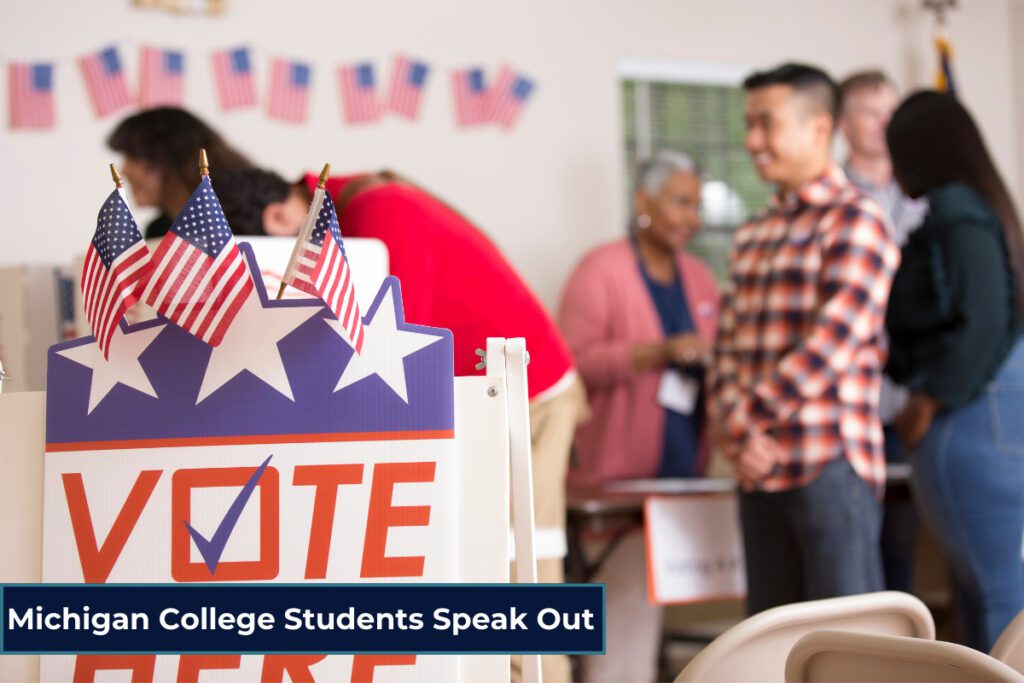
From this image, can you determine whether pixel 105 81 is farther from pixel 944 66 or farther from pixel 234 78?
pixel 944 66

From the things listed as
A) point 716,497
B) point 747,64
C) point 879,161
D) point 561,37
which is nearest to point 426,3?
point 561,37

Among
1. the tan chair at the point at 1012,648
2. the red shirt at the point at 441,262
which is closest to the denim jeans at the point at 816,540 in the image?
the red shirt at the point at 441,262

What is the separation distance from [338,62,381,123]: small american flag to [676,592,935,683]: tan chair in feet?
9.90

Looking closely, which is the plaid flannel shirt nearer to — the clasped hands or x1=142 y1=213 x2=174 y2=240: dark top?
the clasped hands

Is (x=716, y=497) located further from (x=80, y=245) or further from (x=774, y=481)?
(x=80, y=245)

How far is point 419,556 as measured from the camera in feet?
3.36

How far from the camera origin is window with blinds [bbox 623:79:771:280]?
4371 millimetres

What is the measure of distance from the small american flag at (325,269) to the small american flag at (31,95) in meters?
2.81

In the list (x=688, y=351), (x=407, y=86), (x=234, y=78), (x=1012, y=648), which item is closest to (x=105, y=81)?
(x=234, y=78)

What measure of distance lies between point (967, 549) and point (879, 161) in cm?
198

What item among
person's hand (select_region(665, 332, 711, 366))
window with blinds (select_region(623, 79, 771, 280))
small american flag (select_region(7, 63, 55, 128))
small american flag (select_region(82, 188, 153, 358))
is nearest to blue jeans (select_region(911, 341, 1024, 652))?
person's hand (select_region(665, 332, 711, 366))

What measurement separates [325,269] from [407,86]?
302 centimetres

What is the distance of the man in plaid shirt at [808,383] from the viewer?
90.4 inches

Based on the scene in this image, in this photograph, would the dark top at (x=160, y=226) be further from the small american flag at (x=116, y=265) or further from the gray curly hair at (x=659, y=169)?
the gray curly hair at (x=659, y=169)
